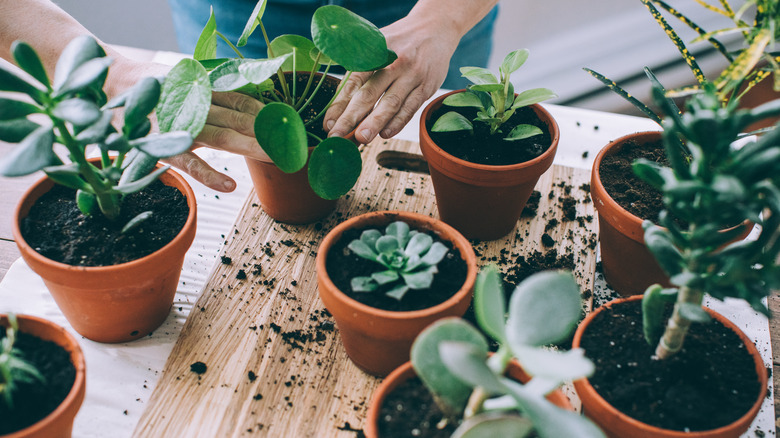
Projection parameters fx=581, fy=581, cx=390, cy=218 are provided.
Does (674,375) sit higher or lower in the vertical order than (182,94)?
lower

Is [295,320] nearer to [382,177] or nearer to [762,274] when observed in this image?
[382,177]

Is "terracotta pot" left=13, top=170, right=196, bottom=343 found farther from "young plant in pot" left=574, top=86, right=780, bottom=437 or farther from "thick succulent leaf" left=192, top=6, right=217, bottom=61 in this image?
"young plant in pot" left=574, top=86, right=780, bottom=437

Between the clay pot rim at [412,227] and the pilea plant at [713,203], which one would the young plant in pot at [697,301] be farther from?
the clay pot rim at [412,227]

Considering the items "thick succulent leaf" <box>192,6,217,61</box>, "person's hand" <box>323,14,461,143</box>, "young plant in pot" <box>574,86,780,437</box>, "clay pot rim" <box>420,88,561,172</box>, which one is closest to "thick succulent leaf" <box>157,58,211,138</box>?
"thick succulent leaf" <box>192,6,217,61</box>

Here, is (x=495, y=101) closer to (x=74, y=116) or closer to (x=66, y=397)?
(x=74, y=116)

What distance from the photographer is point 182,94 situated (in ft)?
2.72

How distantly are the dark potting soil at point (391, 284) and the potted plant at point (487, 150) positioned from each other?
189 millimetres

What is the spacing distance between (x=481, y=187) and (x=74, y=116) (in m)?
0.63

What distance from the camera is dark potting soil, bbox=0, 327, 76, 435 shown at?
25.4 inches

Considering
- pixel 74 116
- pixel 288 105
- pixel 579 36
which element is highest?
pixel 74 116

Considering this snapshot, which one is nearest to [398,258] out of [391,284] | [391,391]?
[391,284]

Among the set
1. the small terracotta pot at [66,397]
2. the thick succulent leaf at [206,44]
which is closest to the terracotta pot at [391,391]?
the small terracotta pot at [66,397]

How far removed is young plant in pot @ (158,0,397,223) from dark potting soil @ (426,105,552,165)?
0.18 metres

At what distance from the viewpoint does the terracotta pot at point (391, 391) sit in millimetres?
647
